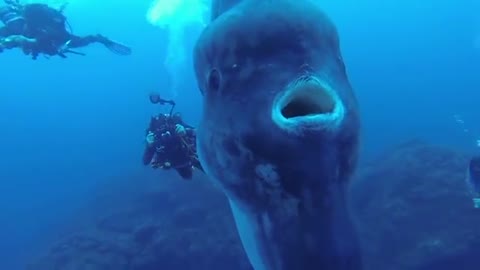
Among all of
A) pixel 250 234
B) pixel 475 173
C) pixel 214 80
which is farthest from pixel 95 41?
pixel 250 234

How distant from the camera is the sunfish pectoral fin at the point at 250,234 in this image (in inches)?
87.3

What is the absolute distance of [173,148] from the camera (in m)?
7.27

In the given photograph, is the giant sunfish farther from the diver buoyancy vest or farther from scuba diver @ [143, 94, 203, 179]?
the diver buoyancy vest

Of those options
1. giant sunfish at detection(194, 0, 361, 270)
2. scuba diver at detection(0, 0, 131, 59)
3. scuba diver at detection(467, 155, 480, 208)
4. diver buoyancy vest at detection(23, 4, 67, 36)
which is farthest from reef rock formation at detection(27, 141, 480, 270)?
giant sunfish at detection(194, 0, 361, 270)

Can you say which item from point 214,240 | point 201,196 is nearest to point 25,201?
point 201,196

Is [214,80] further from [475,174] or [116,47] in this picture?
[116,47]

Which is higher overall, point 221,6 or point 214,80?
point 221,6

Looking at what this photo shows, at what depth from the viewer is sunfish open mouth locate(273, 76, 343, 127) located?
1.98 metres

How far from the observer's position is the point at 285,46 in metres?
2.19

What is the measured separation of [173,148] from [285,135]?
5.43 metres

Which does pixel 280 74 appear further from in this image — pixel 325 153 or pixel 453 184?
pixel 453 184

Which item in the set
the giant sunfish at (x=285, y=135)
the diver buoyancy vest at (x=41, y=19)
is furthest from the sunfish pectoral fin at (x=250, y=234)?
the diver buoyancy vest at (x=41, y=19)

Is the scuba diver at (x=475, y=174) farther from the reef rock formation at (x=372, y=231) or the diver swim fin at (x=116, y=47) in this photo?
the diver swim fin at (x=116, y=47)

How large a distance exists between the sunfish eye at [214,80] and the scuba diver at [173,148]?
4559 mm
